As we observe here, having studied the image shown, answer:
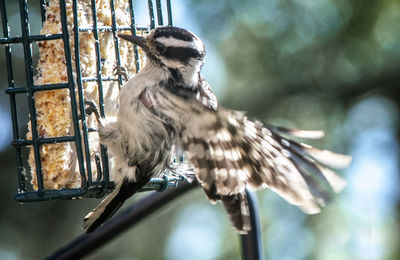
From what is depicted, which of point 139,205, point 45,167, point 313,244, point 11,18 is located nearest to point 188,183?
point 139,205

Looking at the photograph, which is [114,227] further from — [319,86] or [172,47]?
[319,86]

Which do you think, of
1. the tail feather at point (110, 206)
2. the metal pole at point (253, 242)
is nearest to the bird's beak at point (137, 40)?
the tail feather at point (110, 206)

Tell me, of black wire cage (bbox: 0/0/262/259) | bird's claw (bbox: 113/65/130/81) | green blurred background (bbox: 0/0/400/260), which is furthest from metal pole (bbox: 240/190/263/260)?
green blurred background (bbox: 0/0/400/260)

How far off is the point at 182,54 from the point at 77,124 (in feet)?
1.82

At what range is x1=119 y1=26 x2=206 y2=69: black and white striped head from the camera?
3.21 m

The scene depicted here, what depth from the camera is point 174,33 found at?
319cm

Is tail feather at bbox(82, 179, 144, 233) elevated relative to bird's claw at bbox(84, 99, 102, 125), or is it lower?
lower

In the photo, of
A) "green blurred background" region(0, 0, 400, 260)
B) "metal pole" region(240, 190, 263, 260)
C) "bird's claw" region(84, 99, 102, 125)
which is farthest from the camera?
"green blurred background" region(0, 0, 400, 260)

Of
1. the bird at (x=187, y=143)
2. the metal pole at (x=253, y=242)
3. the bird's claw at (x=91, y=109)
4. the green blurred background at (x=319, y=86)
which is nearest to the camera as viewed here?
the metal pole at (x=253, y=242)

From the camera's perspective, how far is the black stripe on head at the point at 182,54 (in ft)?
10.8

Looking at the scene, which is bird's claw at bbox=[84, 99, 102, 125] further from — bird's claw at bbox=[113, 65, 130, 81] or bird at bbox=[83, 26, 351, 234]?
bird's claw at bbox=[113, 65, 130, 81]

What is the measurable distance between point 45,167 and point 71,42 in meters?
0.54

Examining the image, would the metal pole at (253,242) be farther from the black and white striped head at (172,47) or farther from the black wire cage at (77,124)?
the black and white striped head at (172,47)

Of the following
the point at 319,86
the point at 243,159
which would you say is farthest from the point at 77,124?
the point at 319,86
